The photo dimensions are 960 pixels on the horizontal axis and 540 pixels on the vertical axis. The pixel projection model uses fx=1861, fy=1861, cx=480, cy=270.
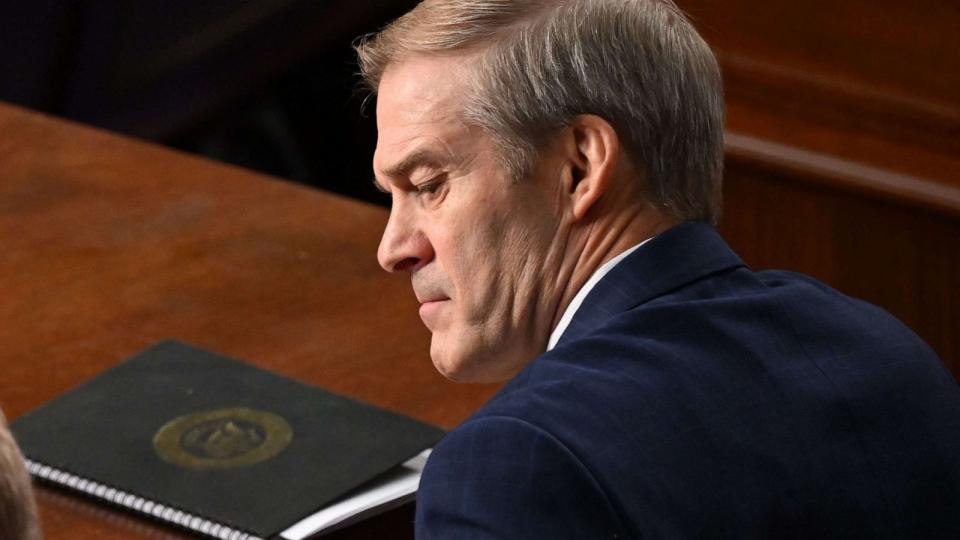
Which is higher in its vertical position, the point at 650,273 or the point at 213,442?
the point at 650,273

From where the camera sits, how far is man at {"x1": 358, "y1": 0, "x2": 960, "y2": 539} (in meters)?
1.21

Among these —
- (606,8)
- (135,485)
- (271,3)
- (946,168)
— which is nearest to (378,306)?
(135,485)

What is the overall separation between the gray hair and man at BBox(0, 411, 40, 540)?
520mm

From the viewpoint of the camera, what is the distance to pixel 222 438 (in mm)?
1779

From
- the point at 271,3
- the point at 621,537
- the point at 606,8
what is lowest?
the point at 271,3

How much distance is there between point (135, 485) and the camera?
169 cm

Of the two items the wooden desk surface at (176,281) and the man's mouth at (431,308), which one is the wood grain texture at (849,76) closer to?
the wooden desk surface at (176,281)

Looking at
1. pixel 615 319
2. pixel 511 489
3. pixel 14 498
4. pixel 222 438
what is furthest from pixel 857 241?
pixel 14 498

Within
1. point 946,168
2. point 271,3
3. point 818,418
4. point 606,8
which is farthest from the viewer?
point 271,3

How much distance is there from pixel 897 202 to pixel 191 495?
157 cm

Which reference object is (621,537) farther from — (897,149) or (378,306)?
(897,149)

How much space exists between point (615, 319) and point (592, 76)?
18 centimetres

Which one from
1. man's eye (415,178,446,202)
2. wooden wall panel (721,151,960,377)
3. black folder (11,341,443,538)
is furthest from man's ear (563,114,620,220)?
wooden wall panel (721,151,960,377)

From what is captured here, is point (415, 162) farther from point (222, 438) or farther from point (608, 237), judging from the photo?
point (222, 438)
